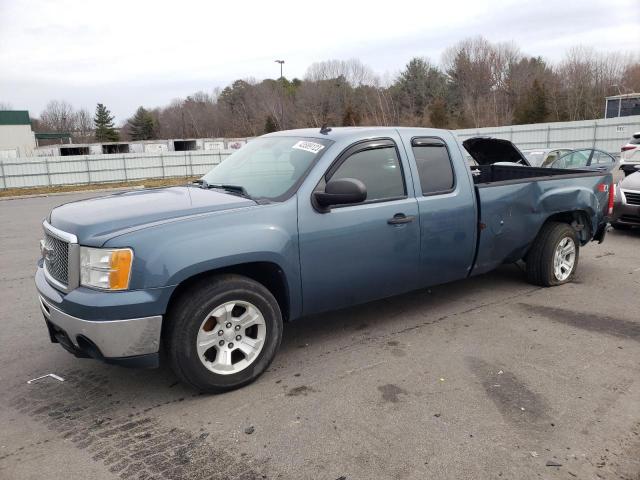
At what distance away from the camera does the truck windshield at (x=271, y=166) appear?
4.03 meters

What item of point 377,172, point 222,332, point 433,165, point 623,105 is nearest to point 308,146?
point 377,172

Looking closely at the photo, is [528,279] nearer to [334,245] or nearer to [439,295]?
[439,295]

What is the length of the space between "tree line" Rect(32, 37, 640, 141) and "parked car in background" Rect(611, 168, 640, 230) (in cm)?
3990

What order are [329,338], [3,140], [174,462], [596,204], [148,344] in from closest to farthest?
[174,462] → [148,344] → [329,338] → [596,204] → [3,140]

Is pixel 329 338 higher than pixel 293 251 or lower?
lower

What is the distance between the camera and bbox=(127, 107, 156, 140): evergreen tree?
343 feet

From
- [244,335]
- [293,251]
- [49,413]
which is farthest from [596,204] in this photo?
[49,413]

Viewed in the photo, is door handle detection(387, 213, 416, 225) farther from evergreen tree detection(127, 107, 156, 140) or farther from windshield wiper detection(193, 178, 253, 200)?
evergreen tree detection(127, 107, 156, 140)

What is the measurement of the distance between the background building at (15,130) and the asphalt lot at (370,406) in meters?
77.5

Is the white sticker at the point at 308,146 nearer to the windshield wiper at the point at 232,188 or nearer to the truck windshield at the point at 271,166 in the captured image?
the truck windshield at the point at 271,166

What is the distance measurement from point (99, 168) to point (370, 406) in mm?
29951

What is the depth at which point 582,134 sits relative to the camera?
26.1m

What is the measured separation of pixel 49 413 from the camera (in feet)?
11.3

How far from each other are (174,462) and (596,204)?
215 inches
